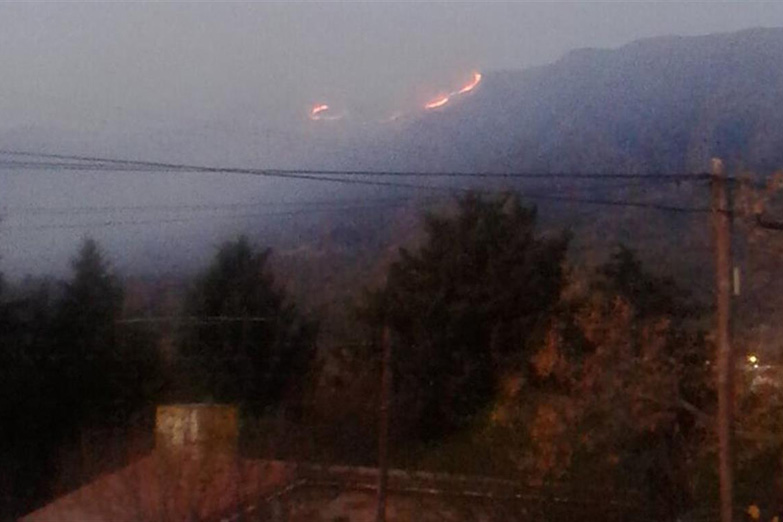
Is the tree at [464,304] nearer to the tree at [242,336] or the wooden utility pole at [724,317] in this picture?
the tree at [242,336]

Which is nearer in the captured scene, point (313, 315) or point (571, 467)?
point (571, 467)

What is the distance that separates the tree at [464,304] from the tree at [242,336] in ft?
11.7

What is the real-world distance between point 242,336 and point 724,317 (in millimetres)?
23264

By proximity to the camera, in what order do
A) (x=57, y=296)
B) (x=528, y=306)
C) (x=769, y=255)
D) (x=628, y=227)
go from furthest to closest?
(x=628, y=227) → (x=57, y=296) → (x=528, y=306) → (x=769, y=255)

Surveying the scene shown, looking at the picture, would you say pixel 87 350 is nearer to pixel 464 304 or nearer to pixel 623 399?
pixel 464 304

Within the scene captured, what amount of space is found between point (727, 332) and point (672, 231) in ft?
76.0

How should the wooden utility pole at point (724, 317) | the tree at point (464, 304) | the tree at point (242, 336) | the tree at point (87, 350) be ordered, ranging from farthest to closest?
the tree at point (242, 336) → the tree at point (87, 350) → the tree at point (464, 304) → the wooden utility pole at point (724, 317)

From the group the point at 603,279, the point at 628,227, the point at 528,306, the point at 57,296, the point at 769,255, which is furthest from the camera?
the point at 628,227

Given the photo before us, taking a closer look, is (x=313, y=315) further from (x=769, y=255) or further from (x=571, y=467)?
(x=769, y=255)

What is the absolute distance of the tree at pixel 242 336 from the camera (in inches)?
1486

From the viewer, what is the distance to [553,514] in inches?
1040

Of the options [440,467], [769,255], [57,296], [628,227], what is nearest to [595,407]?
[769,255]

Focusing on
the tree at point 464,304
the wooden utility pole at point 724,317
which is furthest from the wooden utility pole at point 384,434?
the tree at point 464,304

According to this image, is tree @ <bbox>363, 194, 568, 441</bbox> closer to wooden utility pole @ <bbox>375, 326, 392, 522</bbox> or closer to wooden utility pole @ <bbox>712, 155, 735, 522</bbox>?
wooden utility pole @ <bbox>375, 326, 392, 522</bbox>
